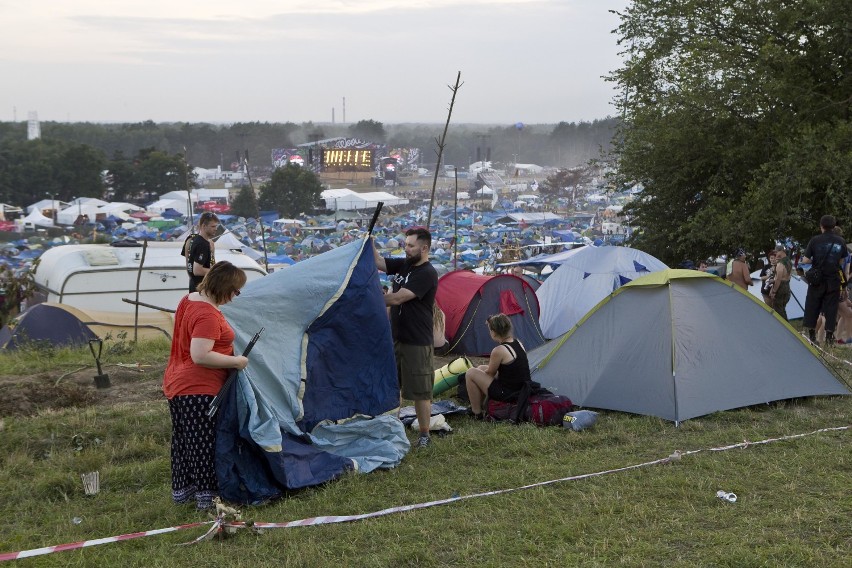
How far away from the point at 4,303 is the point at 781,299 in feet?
44.6

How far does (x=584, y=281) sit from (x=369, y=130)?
149m

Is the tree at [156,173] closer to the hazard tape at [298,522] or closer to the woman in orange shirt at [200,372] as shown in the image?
the woman in orange shirt at [200,372]

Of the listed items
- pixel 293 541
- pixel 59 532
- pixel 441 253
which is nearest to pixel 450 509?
pixel 293 541

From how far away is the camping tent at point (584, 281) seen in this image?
40.2ft

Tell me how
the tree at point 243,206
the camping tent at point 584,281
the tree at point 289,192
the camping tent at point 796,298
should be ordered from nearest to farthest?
1. the camping tent at point 584,281
2. the camping tent at point 796,298
3. the tree at point 243,206
4. the tree at point 289,192

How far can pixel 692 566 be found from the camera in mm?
3727

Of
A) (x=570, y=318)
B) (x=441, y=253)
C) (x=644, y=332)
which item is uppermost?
(x=644, y=332)

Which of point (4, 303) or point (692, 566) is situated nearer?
point (692, 566)

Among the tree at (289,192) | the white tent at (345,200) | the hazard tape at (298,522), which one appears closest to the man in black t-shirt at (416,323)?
the hazard tape at (298,522)

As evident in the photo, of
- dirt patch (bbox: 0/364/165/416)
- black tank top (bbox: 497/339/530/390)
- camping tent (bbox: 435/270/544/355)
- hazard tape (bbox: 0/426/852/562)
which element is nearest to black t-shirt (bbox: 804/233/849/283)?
camping tent (bbox: 435/270/544/355)

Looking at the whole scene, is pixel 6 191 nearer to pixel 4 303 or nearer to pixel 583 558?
pixel 4 303

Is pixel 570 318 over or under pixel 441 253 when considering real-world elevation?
over

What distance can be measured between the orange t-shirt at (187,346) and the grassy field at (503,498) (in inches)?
27.3

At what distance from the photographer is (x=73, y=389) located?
7.69 meters
